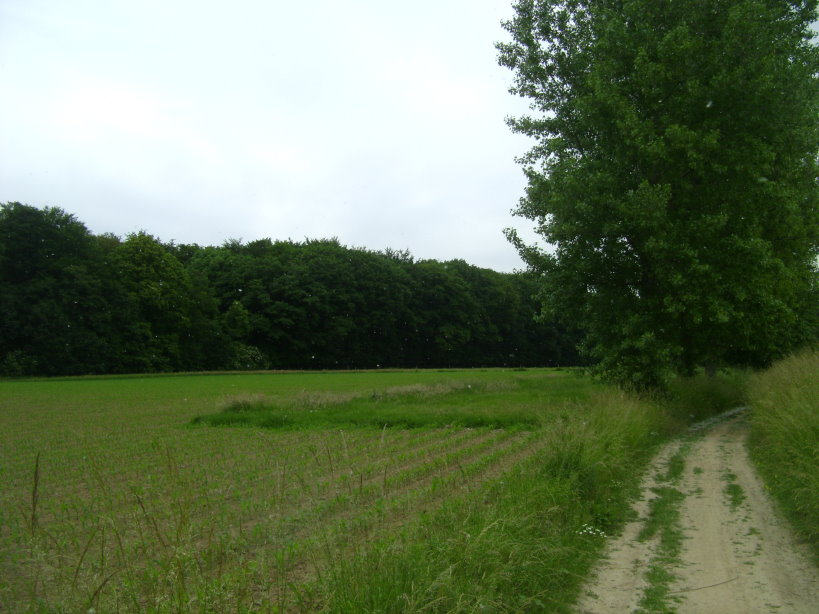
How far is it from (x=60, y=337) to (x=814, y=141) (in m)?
54.1

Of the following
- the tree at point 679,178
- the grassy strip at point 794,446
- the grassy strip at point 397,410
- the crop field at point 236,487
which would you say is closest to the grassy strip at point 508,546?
the crop field at point 236,487

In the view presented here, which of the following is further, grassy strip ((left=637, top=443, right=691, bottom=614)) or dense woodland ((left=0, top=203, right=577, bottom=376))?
dense woodland ((left=0, top=203, right=577, bottom=376))

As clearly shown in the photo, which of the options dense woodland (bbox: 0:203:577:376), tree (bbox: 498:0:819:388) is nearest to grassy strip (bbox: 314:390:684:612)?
tree (bbox: 498:0:819:388)

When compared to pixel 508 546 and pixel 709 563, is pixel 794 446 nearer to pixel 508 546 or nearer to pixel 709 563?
pixel 709 563

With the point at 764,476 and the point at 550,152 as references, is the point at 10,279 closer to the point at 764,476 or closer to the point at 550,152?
the point at 550,152

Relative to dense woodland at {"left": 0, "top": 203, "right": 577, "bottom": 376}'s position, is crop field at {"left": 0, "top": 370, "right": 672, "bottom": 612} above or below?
below

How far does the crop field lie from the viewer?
4492 millimetres

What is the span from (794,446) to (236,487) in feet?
27.6

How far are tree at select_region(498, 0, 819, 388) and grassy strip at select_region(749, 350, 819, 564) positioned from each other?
3.70 metres

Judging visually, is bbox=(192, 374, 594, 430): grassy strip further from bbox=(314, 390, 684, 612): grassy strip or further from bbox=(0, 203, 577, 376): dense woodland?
bbox=(0, 203, 577, 376): dense woodland

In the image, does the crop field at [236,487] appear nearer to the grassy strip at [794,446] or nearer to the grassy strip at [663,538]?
the grassy strip at [663,538]

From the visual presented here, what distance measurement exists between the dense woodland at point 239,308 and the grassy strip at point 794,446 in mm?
52100

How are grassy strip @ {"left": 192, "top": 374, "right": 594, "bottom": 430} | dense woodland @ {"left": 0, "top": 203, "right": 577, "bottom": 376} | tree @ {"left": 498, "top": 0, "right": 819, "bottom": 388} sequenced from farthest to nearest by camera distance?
dense woodland @ {"left": 0, "top": 203, "right": 577, "bottom": 376} → grassy strip @ {"left": 192, "top": 374, "right": 594, "bottom": 430} → tree @ {"left": 498, "top": 0, "right": 819, "bottom": 388}

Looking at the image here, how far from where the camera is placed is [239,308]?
70.9m
